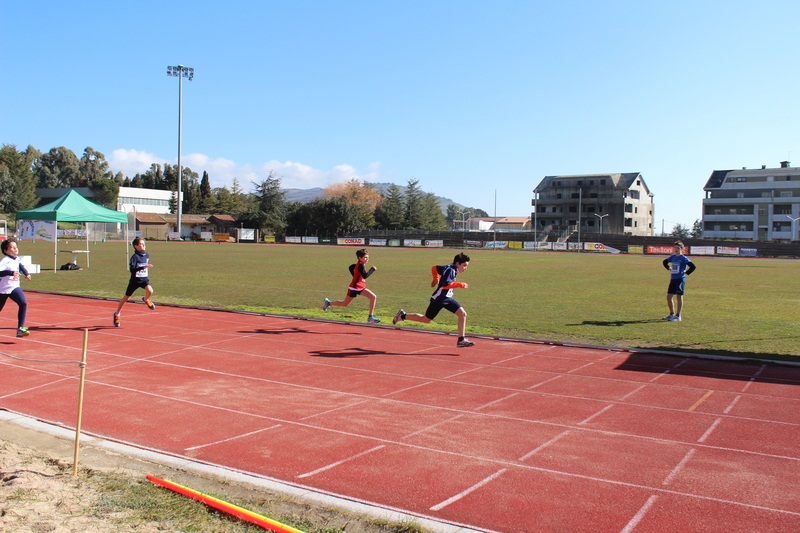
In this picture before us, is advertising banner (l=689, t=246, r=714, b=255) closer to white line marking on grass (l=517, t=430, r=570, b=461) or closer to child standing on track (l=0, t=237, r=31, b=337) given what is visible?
white line marking on grass (l=517, t=430, r=570, b=461)

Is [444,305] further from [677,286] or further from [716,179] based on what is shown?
[716,179]

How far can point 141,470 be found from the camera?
4.82 meters

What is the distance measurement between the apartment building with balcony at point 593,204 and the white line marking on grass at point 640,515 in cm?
9027

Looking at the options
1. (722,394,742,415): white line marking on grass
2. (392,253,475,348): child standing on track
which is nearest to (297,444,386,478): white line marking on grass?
(722,394,742,415): white line marking on grass

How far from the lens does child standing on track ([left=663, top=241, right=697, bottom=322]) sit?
1411cm

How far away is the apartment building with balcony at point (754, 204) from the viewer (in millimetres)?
89438

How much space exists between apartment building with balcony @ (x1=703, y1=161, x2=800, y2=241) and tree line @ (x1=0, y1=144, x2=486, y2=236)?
4634 centimetres

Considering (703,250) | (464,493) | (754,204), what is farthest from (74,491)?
(754,204)

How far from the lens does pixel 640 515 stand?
4156 millimetres

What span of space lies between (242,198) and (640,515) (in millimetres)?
132597

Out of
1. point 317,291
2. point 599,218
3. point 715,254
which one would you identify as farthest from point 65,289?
point 599,218

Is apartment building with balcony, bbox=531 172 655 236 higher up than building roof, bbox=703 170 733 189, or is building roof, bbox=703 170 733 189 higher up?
building roof, bbox=703 170 733 189

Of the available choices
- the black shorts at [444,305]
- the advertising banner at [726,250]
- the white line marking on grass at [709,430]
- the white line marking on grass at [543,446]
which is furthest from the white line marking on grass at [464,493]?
the advertising banner at [726,250]

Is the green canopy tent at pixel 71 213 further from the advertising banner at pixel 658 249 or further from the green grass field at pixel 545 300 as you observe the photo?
the advertising banner at pixel 658 249
